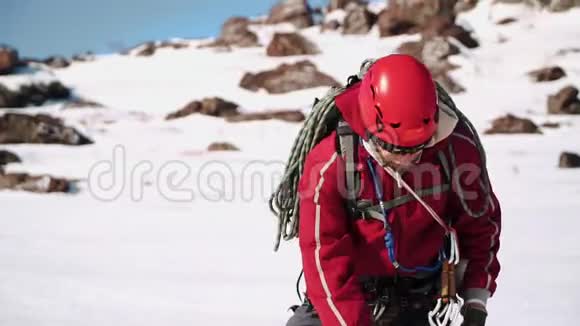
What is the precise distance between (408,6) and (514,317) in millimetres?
20929

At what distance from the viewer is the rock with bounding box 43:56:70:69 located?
24842 mm

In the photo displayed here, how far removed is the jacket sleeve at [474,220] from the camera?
2.23 m

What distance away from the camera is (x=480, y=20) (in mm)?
24203

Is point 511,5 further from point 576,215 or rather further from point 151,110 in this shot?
point 576,215

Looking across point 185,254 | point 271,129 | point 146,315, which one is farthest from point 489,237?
point 271,129

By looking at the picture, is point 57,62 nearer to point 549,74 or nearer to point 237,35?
point 237,35

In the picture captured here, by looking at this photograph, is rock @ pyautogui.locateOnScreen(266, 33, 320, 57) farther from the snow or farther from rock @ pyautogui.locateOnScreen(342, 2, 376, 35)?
the snow

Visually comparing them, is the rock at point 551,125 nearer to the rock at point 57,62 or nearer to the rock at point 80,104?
the rock at point 80,104

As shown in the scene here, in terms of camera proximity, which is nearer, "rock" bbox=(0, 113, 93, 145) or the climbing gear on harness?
the climbing gear on harness

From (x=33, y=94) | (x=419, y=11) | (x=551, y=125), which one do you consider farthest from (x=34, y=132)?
(x=419, y=11)

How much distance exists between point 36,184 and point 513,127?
28.0 feet

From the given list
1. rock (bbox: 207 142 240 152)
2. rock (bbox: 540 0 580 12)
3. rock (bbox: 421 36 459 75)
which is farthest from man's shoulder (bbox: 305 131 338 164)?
rock (bbox: 540 0 580 12)

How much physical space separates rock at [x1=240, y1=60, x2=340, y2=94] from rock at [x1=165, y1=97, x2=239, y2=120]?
98.2 inches

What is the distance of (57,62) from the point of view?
2536 centimetres
